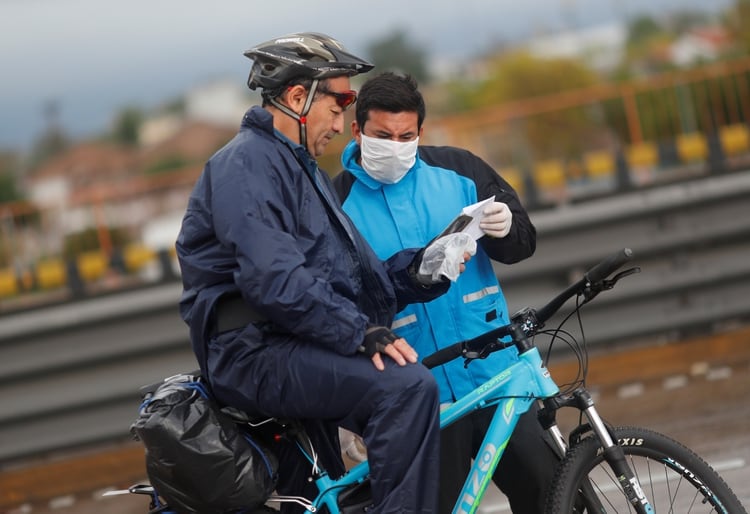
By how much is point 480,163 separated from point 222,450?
1.40m

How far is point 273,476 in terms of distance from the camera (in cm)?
368

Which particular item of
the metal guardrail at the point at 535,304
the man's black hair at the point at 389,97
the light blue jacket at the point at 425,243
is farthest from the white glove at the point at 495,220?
the metal guardrail at the point at 535,304

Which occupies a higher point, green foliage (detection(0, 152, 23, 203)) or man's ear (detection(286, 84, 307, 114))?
man's ear (detection(286, 84, 307, 114))

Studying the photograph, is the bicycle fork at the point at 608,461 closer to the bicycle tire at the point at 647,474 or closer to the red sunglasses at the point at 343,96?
the bicycle tire at the point at 647,474

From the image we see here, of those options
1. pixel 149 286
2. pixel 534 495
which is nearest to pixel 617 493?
pixel 534 495

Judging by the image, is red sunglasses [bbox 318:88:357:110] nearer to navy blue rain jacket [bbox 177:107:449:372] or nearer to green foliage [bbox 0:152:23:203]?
navy blue rain jacket [bbox 177:107:449:372]

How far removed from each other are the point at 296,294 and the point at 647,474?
123cm

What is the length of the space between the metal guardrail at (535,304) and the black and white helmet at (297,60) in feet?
14.2

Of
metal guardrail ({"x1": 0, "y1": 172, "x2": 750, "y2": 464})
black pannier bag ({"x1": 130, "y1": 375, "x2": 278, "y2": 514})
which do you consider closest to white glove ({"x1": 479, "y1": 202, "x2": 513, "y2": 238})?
black pannier bag ({"x1": 130, "y1": 375, "x2": 278, "y2": 514})

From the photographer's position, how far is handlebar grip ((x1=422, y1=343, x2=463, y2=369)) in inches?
148

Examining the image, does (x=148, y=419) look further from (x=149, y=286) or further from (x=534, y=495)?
(x=149, y=286)

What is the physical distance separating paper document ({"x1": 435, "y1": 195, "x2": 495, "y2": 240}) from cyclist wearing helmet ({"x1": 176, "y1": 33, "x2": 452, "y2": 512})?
30 centimetres

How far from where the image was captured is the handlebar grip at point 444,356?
12.3 ft

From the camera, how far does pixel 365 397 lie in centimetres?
343
